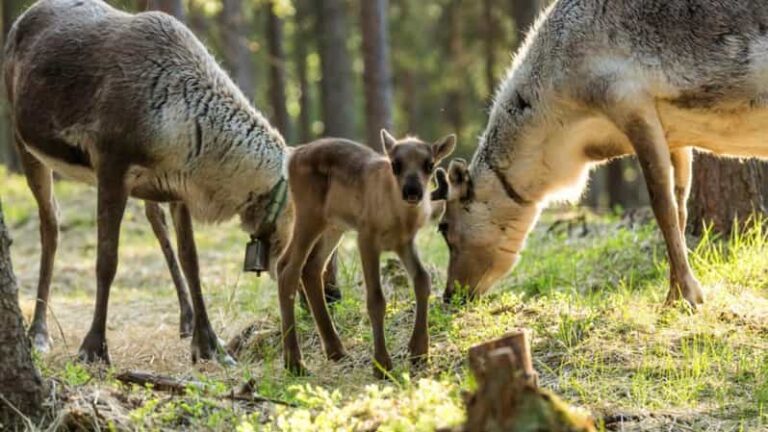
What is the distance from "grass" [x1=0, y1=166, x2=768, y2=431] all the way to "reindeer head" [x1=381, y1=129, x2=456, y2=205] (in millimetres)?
869

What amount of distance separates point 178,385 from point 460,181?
3.18 metres

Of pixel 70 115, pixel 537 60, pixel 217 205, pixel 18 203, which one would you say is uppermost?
pixel 537 60

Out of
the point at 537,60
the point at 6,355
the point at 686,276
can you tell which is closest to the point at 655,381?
the point at 686,276

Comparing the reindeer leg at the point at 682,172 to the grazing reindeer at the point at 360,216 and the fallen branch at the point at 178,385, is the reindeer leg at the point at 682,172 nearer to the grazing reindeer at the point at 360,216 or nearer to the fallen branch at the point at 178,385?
the grazing reindeer at the point at 360,216

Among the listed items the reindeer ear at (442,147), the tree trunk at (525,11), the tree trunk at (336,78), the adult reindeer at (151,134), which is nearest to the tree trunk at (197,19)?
A: the tree trunk at (336,78)

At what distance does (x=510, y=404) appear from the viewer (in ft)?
11.8

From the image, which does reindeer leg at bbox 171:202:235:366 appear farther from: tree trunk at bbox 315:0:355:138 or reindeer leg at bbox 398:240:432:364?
tree trunk at bbox 315:0:355:138

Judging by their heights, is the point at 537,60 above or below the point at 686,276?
above

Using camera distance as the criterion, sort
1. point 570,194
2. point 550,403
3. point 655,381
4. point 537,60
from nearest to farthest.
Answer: point 550,403, point 655,381, point 537,60, point 570,194

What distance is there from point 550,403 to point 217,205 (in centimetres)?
383

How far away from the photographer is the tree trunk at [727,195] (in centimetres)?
872

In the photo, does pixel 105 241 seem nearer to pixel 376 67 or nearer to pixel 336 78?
pixel 376 67

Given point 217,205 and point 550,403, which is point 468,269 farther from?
point 550,403

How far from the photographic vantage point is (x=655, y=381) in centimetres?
555
